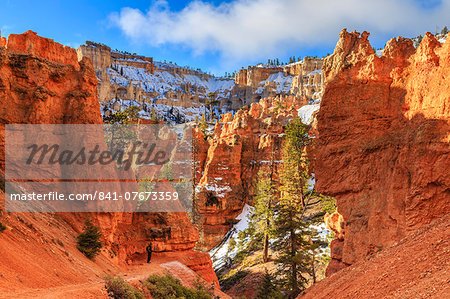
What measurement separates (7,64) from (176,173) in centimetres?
3601

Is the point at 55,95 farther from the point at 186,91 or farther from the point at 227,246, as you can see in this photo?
the point at 186,91

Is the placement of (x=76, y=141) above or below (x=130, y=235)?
above

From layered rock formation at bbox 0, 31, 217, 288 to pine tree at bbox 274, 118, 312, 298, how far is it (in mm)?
9181

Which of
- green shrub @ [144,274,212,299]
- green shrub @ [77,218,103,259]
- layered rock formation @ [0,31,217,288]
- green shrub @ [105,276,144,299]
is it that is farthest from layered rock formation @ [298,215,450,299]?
layered rock formation @ [0,31,217,288]

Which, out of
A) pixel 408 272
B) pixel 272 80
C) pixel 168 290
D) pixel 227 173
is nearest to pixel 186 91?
pixel 272 80

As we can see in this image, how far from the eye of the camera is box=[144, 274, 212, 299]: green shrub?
13.4 meters

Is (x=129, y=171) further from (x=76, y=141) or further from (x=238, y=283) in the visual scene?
(x=238, y=283)

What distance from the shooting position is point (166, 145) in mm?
54906

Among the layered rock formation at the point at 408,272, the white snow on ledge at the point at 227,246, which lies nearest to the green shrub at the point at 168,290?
the layered rock formation at the point at 408,272

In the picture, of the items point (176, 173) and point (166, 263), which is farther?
point (176, 173)

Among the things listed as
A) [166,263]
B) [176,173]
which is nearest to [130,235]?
[166,263]

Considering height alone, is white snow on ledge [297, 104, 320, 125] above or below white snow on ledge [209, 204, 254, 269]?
above

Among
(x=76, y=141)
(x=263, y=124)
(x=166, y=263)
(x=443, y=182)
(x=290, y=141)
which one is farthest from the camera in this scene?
(x=263, y=124)

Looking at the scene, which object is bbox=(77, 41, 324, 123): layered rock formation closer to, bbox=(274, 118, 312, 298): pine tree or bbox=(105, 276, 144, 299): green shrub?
bbox=(274, 118, 312, 298): pine tree
